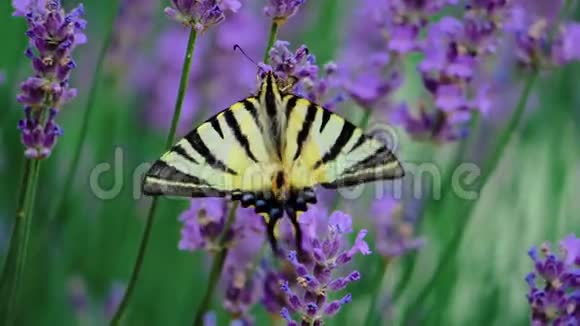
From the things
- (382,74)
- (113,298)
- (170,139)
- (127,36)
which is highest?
(127,36)

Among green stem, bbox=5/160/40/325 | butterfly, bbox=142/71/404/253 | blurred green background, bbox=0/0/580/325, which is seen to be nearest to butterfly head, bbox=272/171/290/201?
butterfly, bbox=142/71/404/253

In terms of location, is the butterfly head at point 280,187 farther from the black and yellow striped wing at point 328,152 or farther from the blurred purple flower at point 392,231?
the blurred purple flower at point 392,231

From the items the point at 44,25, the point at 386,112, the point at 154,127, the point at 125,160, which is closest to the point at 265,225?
the point at 44,25

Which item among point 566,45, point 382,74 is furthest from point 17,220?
point 566,45

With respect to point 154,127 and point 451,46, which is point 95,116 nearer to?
point 154,127

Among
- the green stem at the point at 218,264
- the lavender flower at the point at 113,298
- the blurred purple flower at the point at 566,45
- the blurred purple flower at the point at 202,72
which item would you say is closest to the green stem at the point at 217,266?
the green stem at the point at 218,264

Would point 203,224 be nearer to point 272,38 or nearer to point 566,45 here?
point 272,38

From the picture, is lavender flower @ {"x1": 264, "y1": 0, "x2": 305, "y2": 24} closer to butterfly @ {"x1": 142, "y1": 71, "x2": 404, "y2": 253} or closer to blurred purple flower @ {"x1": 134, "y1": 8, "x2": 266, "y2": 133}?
butterfly @ {"x1": 142, "y1": 71, "x2": 404, "y2": 253}
